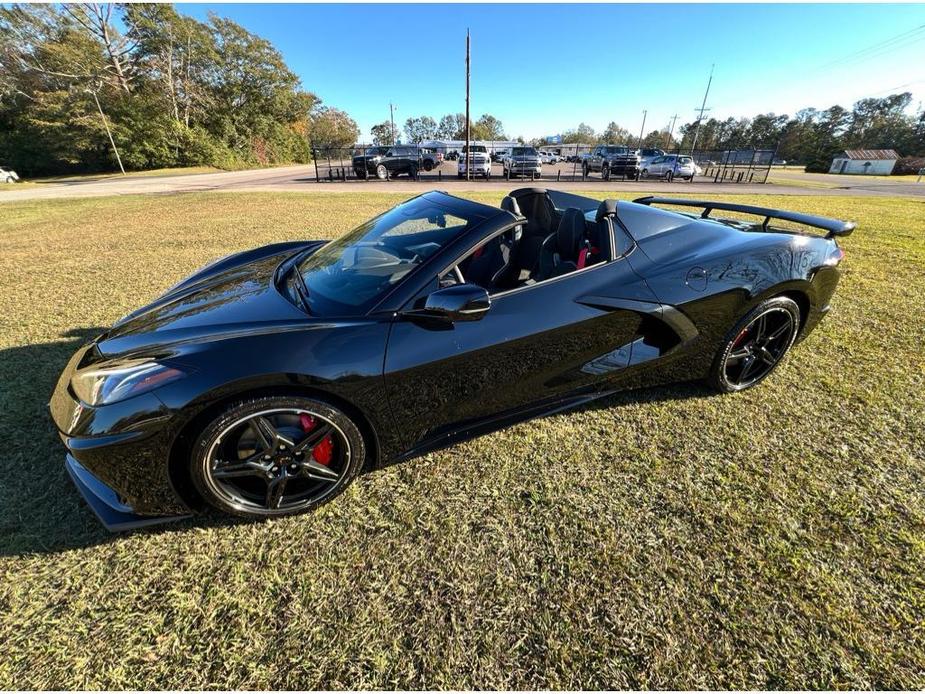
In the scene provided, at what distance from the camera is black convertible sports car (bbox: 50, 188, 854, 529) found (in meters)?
1.66

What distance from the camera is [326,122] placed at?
2677 inches

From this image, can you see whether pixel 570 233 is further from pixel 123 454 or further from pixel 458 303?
pixel 123 454

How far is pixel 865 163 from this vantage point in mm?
45750

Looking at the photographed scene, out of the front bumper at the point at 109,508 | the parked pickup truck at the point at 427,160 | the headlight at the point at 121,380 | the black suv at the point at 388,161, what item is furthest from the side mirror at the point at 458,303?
the parked pickup truck at the point at 427,160

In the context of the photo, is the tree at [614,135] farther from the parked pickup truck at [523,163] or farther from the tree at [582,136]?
the parked pickup truck at [523,163]

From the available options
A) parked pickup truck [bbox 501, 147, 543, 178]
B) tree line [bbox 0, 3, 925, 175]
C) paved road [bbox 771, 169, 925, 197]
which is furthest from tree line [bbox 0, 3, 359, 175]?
paved road [bbox 771, 169, 925, 197]

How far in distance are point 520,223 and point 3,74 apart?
55.3 m

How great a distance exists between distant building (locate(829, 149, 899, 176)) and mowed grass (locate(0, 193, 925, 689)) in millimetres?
62859

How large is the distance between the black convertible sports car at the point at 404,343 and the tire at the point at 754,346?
0.04 feet

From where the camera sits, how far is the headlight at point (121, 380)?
162 centimetres

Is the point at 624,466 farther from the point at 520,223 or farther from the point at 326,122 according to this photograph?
the point at 326,122

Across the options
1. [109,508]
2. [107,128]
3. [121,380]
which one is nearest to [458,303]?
[121,380]

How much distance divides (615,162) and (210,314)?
2449cm

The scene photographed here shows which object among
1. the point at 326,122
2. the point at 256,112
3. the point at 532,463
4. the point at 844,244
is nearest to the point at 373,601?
the point at 532,463
